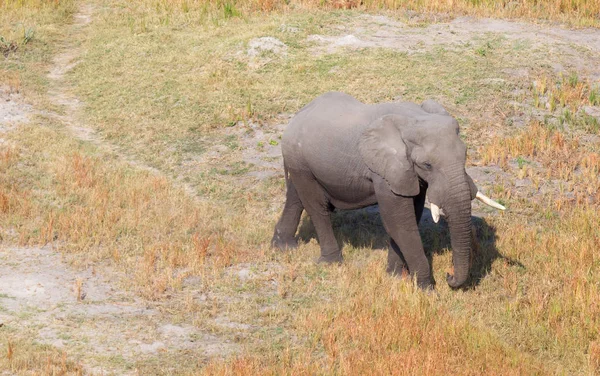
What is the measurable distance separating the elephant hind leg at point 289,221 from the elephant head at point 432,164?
5.56 feet

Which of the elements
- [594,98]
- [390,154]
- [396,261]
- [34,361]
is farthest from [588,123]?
[34,361]

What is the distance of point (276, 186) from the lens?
43.3 ft

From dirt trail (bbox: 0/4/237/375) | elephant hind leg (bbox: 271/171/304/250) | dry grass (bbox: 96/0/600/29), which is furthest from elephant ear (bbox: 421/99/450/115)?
dry grass (bbox: 96/0/600/29)

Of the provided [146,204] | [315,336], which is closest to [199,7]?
[146,204]

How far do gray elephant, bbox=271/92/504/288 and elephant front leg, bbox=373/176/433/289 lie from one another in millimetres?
11

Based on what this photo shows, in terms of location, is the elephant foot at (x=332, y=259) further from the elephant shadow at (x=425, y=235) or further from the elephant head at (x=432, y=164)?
the elephant head at (x=432, y=164)

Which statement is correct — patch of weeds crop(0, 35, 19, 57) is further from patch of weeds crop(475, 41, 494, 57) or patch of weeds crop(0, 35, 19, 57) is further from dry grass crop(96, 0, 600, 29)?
patch of weeds crop(475, 41, 494, 57)

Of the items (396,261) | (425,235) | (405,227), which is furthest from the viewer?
(425,235)

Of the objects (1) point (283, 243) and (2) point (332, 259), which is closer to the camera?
(2) point (332, 259)

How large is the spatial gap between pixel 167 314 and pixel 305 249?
2.67m

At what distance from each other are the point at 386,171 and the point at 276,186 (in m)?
4.31

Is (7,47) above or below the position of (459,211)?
below

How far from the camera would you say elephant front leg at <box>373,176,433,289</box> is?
9180 mm

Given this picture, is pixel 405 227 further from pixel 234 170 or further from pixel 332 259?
pixel 234 170
